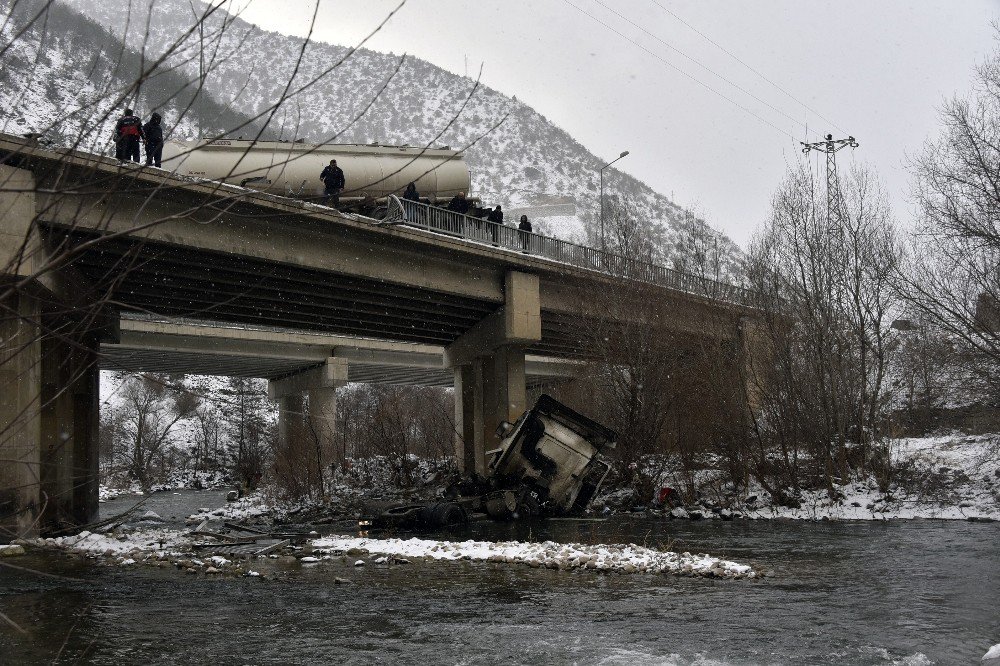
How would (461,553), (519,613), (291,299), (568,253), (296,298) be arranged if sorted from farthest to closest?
(568,253) < (296,298) < (291,299) < (461,553) < (519,613)

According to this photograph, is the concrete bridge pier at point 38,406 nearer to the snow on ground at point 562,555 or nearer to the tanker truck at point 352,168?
the snow on ground at point 562,555

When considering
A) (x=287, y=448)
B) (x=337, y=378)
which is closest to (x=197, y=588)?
(x=287, y=448)

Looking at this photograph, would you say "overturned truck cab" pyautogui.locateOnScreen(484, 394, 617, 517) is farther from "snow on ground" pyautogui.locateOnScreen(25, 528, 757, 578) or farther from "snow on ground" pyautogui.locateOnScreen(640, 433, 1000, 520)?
"snow on ground" pyautogui.locateOnScreen(25, 528, 757, 578)

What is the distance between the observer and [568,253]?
35656mm

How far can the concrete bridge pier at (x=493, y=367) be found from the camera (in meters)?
34.8

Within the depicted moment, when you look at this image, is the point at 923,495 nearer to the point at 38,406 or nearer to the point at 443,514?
the point at 443,514

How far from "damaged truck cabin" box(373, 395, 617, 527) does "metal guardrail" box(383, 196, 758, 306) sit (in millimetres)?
7400

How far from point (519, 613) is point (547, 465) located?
14697 millimetres

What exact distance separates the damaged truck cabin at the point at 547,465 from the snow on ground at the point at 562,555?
706cm

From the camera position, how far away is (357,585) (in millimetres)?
14539

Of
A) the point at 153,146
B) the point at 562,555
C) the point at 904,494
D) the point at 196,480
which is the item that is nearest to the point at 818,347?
the point at 904,494

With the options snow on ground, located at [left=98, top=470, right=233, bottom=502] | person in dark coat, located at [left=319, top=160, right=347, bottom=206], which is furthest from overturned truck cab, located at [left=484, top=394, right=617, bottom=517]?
snow on ground, located at [left=98, top=470, right=233, bottom=502]

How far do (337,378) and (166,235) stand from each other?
30.7 meters

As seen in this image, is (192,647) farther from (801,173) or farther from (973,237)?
(801,173)
